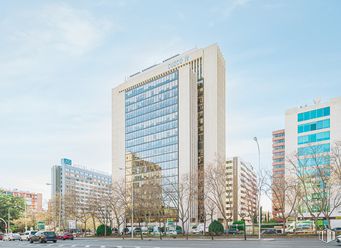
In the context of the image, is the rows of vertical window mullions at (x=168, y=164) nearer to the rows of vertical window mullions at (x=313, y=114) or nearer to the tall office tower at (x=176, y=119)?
the tall office tower at (x=176, y=119)

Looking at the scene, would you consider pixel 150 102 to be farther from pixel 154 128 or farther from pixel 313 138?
pixel 313 138

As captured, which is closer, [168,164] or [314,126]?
[314,126]

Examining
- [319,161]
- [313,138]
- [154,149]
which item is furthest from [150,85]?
[319,161]

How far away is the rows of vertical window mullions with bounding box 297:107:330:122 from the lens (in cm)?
10050

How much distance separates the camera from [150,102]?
140375mm

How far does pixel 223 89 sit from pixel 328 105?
1631 inches

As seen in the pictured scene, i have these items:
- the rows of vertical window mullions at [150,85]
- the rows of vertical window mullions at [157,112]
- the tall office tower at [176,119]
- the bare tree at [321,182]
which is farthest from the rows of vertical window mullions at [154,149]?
the bare tree at [321,182]

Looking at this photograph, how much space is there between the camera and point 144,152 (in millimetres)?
140125

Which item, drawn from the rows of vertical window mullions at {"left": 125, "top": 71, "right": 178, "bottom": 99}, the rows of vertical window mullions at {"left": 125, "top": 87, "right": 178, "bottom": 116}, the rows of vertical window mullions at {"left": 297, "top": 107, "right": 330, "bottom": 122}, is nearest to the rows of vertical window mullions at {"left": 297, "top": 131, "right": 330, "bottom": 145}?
the rows of vertical window mullions at {"left": 297, "top": 107, "right": 330, "bottom": 122}

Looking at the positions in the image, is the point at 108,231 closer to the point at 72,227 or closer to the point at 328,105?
the point at 72,227

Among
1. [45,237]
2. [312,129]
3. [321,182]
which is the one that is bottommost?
[45,237]

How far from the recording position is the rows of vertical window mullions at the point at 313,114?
100 meters

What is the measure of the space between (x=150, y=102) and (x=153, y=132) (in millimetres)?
10264

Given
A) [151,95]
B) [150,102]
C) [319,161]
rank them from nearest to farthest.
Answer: [319,161] → [150,102] → [151,95]
